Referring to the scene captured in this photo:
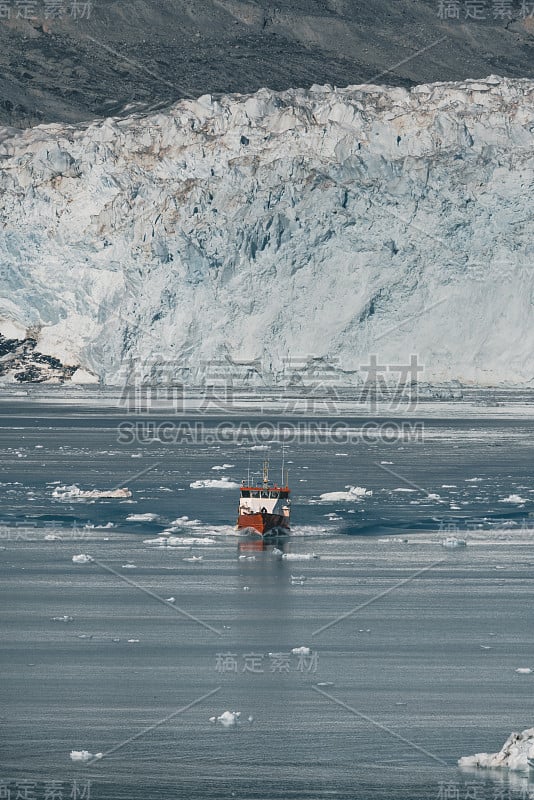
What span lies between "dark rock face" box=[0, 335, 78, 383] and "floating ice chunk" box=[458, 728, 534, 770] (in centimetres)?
7419

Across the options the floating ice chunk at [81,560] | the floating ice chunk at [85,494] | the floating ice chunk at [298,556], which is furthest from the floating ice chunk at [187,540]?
the floating ice chunk at [85,494]

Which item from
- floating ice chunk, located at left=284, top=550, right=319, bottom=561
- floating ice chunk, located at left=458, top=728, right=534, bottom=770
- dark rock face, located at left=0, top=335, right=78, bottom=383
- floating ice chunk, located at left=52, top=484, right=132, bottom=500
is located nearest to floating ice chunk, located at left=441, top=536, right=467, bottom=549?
floating ice chunk, located at left=284, top=550, right=319, bottom=561

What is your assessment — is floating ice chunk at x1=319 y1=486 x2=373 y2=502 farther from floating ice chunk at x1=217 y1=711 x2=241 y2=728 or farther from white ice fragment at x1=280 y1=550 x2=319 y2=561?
floating ice chunk at x1=217 y1=711 x2=241 y2=728

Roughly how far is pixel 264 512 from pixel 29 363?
65.0 m

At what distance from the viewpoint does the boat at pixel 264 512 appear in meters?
24.2

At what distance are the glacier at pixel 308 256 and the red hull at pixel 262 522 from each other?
40120 mm

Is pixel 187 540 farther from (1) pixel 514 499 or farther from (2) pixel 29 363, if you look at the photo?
(2) pixel 29 363

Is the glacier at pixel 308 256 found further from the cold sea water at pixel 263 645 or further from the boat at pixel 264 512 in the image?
the boat at pixel 264 512

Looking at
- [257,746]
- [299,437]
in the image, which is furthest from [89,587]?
[299,437]

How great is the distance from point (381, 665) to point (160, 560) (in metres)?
7.66

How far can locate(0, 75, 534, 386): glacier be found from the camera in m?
64.7

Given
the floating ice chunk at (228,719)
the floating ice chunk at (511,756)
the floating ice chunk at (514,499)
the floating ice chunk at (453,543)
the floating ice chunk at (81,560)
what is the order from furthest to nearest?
1. the floating ice chunk at (514,499)
2. the floating ice chunk at (453,543)
3. the floating ice chunk at (81,560)
4. the floating ice chunk at (228,719)
5. the floating ice chunk at (511,756)

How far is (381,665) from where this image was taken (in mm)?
14250

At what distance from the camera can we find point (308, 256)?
6625cm
